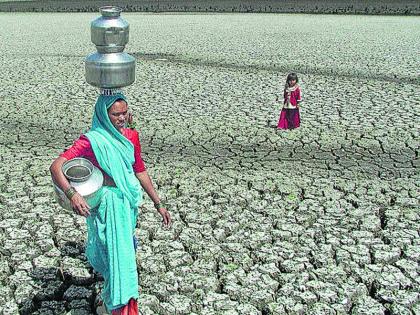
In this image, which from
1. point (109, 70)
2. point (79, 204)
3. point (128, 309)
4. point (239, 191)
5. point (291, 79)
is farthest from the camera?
point (291, 79)

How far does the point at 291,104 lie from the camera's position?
6656 millimetres

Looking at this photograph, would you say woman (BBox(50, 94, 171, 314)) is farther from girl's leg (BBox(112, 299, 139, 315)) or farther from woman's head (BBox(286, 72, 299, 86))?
woman's head (BBox(286, 72, 299, 86))

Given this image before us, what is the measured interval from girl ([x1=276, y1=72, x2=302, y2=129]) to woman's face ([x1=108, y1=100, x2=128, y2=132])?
13.3 ft

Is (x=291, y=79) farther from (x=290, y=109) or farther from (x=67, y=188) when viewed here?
(x=67, y=188)

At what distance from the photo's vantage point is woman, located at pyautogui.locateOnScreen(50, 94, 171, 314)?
271cm

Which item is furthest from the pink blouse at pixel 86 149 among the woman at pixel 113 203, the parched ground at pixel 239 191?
the parched ground at pixel 239 191

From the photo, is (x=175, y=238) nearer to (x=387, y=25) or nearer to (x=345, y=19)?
(x=387, y=25)

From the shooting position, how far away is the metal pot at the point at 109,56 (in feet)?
8.91

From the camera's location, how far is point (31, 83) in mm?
9680

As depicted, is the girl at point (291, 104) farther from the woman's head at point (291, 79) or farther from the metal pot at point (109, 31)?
the metal pot at point (109, 31)

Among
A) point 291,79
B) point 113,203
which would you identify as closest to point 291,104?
point 291,79

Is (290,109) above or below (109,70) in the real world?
below

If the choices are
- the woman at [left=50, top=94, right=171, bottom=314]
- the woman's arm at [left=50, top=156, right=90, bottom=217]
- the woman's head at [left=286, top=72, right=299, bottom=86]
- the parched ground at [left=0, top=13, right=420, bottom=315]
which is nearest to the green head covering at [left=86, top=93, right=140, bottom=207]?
the woman at [left=50, top=94, right=171, bottom=314]

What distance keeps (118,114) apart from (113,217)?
19.8 inches
